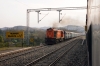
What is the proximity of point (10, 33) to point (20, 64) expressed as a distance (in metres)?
15.9

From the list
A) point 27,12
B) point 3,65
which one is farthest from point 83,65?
point 27,12

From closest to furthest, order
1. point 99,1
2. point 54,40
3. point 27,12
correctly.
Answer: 1. point 99,1
2. point 27,12
3. point 54,40

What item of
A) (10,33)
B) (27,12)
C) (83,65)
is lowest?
(83,65)

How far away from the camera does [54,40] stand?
41156 millimetres

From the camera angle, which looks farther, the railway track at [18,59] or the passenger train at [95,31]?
the railway track at [18,59]

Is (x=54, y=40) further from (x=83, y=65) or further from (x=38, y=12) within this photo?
(x=83, y=65)

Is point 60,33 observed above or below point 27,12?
below

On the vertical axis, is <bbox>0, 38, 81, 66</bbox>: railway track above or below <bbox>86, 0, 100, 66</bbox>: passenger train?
below

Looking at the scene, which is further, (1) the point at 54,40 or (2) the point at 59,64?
(1) the point at 54,40

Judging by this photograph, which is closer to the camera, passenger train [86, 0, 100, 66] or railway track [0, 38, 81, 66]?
passenger train [86, 0, 100, 66]

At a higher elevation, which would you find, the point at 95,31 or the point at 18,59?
the point at 95,31

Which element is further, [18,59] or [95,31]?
[18,59]

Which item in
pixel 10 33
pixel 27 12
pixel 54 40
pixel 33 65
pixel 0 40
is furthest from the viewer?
pixel 0 40

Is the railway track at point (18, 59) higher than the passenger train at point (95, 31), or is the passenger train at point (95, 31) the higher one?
the passenger train at point (95, 31)
